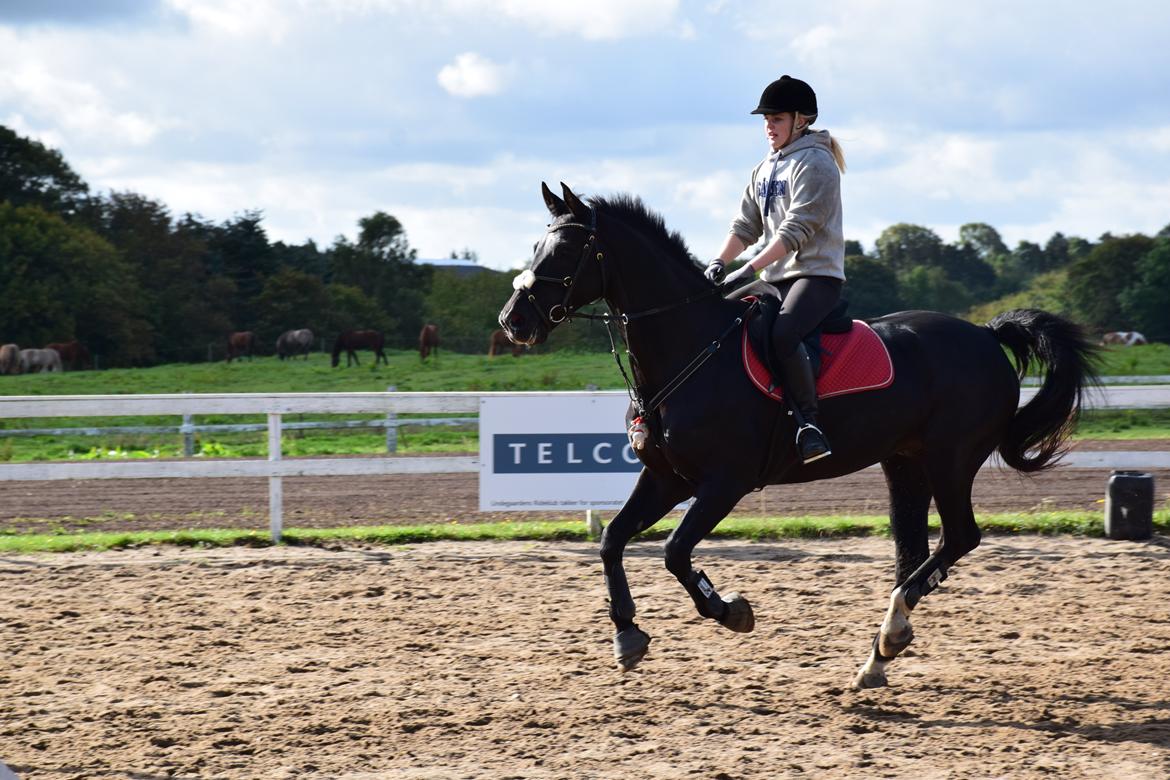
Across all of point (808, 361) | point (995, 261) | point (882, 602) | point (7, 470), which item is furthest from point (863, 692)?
point (995, 261)

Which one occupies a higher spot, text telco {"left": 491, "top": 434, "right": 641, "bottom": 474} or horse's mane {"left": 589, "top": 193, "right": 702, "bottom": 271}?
horse's mane {"left": 589, "top": 193, "right": 702, "bottom": 271}

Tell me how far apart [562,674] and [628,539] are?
0.78 meters

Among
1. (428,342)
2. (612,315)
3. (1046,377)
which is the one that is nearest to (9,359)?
(428,342)

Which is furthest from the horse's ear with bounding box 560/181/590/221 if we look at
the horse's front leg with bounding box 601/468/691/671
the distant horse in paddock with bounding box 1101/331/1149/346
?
the distant horse in paddock with bounding box 1101/331/1149/346

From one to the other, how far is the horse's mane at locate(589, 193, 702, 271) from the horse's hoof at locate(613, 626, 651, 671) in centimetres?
179

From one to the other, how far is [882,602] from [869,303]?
116 feet

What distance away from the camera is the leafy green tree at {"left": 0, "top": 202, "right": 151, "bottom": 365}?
37719 millimetres

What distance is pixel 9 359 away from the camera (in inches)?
1334

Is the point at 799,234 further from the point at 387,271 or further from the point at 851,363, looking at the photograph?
the point at 387,271

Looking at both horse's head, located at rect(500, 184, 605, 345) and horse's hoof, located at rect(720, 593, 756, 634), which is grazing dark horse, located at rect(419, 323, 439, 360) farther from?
horse's hoof, located at rect(720, 593, 756, 634)

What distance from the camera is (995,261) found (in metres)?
94.6

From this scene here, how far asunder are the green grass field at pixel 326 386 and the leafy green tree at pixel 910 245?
52.1 m

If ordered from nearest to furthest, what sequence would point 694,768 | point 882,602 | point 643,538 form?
point 694,768
point 882,602
point 643,538

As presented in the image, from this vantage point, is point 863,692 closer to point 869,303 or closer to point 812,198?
point 812,198
